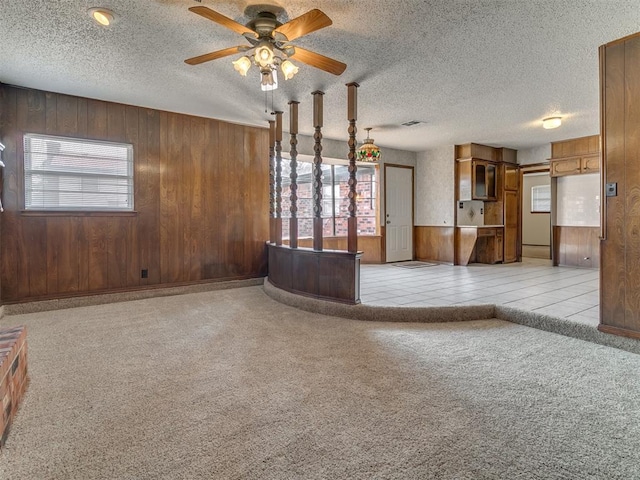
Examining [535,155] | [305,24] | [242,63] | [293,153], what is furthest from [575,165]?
[242,63]

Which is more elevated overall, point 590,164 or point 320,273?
point 590,164

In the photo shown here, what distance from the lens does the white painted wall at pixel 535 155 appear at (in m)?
7.69

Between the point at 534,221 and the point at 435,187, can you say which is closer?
the point at 435,187

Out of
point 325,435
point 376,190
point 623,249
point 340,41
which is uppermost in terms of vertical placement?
point 340,41

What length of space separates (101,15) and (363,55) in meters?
2.15

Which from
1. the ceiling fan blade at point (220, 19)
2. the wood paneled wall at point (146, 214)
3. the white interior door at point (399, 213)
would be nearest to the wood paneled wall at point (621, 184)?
the ceiling fan blade at point (220, 19)

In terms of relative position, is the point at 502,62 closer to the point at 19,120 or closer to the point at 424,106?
Result: the point at 424,106

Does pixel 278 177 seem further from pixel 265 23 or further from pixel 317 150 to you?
pixel 265 23

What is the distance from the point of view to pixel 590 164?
22.0ft

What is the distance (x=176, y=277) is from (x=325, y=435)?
4.07 m

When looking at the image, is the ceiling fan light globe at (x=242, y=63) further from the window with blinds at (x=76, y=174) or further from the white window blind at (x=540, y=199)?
the white window blind at (x=540, y=199)

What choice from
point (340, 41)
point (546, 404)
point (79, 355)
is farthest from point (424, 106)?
point (79, 355)

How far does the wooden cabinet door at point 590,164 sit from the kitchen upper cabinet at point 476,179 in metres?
1.57

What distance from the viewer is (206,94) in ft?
14.5
